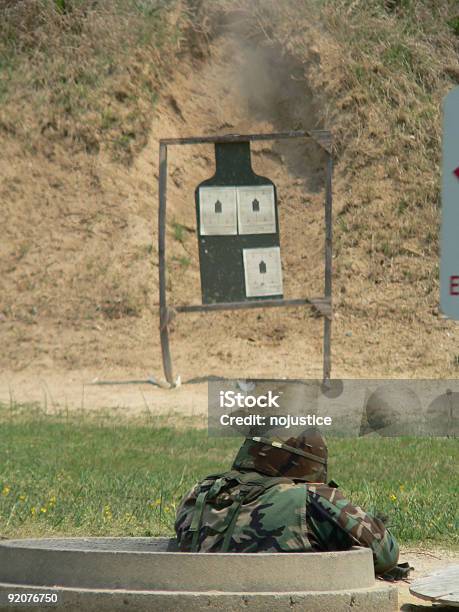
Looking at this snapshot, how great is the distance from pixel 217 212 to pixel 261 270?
3.38 feet

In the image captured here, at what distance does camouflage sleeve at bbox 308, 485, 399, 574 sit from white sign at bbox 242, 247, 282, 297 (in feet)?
36.2

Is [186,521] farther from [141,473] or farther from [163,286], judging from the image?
[163,286]

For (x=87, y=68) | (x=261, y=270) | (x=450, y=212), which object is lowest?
(x=450, y=212)

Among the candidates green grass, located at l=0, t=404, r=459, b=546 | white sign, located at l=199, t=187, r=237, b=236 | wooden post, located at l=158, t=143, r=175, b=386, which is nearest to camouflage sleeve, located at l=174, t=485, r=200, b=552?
green grass, located at l=0, t=404, r=459, b=546

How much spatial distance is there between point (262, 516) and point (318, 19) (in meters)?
17.4

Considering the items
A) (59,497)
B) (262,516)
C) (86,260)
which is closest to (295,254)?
(86,260)

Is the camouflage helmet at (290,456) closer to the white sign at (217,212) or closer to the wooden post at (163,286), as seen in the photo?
the wooden post at (163,286)

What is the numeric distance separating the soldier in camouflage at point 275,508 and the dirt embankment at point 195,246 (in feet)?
38.5

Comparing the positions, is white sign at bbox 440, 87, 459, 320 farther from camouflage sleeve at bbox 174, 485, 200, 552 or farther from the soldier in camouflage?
camouflage sleeve at bbox 174, 485, 200, 552

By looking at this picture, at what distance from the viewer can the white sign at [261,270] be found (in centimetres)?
1525

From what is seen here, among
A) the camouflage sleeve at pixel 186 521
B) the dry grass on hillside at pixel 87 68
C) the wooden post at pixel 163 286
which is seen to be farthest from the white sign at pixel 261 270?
the camouflage sleeve at pixel 186 521

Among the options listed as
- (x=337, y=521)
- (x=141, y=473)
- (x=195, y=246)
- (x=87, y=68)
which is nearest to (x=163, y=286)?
(x=195, y=246)

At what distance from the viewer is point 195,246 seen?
18.8 m

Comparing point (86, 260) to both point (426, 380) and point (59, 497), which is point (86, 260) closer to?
point (426, 380)
